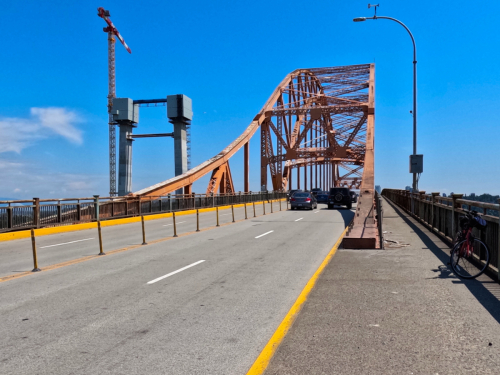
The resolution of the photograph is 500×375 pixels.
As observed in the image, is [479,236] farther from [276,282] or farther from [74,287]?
[74,287]

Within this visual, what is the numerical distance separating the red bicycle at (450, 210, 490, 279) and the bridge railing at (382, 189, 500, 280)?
0.67 feet

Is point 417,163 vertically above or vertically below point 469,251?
above

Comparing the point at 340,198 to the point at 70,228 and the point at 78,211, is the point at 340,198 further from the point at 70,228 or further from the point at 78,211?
the point at 70,228

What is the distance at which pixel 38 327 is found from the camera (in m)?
5.45

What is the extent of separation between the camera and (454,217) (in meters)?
12.1

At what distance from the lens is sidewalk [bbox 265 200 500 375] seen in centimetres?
414

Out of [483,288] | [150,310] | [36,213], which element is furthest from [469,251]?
[36,213]

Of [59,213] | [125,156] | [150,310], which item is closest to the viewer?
[150,310]

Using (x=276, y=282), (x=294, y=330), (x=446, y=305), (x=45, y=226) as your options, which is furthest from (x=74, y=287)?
(x=45, y=226)

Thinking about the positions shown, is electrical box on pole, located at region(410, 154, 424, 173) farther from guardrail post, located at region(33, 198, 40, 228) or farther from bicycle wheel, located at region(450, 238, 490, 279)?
guardrail post, located at region(33, 198, 40, 228)

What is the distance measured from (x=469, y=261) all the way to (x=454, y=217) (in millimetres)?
4003

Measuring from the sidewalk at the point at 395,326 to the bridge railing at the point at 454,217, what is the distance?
2.44 ft

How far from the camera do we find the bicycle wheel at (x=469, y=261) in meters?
8.21

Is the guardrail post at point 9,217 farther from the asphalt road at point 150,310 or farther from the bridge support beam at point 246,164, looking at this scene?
the bridge support beam at point 246,164
